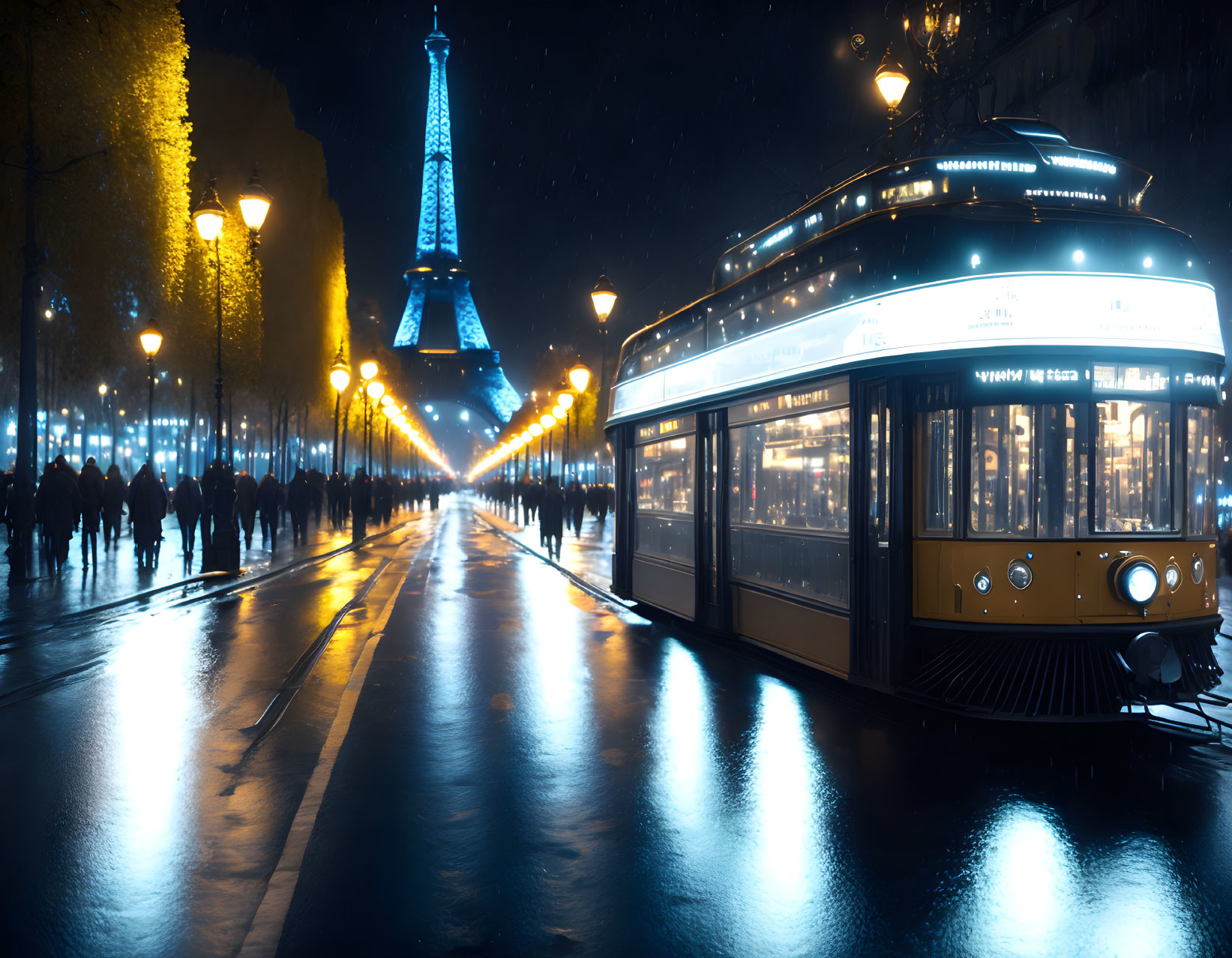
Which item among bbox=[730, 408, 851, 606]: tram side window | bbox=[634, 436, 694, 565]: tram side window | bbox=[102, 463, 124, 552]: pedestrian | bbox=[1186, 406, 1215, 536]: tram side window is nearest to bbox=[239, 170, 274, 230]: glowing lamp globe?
bbox=[102, 463, 124, 552]: pedestrian

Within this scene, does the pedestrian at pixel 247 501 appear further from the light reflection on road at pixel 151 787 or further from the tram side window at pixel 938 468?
the tram side window at pixel 938 468

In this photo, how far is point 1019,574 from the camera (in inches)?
289

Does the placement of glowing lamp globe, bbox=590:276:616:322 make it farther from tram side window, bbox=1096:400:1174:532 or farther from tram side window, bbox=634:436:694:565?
tram side window, bbox=1096:400:1174:532

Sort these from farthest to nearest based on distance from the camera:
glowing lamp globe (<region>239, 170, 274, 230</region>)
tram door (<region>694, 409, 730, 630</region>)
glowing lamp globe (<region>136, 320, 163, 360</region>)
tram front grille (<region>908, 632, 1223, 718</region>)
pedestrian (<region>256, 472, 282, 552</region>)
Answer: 1. pedestrian (<region>256, 472, 282, 552</region>)
2. glowing lamp globe (<region>136, 320, 163, 360</region>)
3. glowing lamp globe (<region>239, 170, 274, 230</region>)
4. tram door (<region>694, 409, 730, 630</region>)
5. tram front grille (<region>908, 632, 1223, 718</region>)

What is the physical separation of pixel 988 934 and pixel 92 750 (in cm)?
564

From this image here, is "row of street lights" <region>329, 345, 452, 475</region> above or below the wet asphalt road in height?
above

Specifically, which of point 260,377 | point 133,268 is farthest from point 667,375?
point 260,377

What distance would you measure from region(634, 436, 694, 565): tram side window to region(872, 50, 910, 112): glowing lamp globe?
13.8 feet

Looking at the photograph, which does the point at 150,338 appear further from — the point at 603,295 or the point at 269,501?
the point at 603,295

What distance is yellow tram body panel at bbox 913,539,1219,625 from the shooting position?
7.28 metres

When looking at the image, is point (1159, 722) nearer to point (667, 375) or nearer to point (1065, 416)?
point (1065, 416)

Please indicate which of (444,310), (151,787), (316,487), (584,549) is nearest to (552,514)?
(584,549)

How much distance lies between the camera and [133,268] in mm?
27922

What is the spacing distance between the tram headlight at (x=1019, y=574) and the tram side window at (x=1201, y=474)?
1.25m
